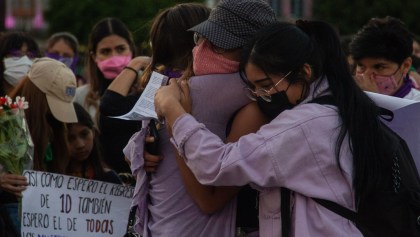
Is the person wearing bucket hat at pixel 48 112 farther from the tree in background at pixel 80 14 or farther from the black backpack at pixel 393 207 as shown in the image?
the tree in background at pixel 80 14

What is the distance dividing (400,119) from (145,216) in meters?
1.16

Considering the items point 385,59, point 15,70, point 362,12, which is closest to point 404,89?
point 385,59

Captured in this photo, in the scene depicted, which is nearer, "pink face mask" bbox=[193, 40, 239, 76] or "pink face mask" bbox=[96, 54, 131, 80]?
"pink face mask" bbox=[193, 40, 239, 76]

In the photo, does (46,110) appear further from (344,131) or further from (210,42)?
(344,131)

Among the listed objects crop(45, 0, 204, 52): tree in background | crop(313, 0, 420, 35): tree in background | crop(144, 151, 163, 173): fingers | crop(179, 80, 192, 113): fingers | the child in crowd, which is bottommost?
crop(45, 0, 204, 52): tree in background

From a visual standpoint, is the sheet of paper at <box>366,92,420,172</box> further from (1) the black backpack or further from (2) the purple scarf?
(2) the purple scarf

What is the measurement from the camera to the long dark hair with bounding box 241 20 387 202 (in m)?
3.35

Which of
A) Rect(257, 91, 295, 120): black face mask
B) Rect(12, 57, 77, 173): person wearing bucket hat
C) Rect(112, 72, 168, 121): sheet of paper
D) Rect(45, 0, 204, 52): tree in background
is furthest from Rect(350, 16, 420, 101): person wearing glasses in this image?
Rect(45, 0, 204, 52): tree in background

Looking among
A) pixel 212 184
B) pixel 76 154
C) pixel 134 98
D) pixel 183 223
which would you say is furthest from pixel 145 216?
pixel 76 154

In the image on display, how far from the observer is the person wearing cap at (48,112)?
5.34 meters

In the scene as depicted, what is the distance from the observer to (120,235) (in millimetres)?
5125

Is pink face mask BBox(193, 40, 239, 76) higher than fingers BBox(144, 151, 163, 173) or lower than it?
higher

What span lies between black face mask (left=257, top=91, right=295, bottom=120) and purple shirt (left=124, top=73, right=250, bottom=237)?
0.11 metres

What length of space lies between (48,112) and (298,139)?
248 centimetres
